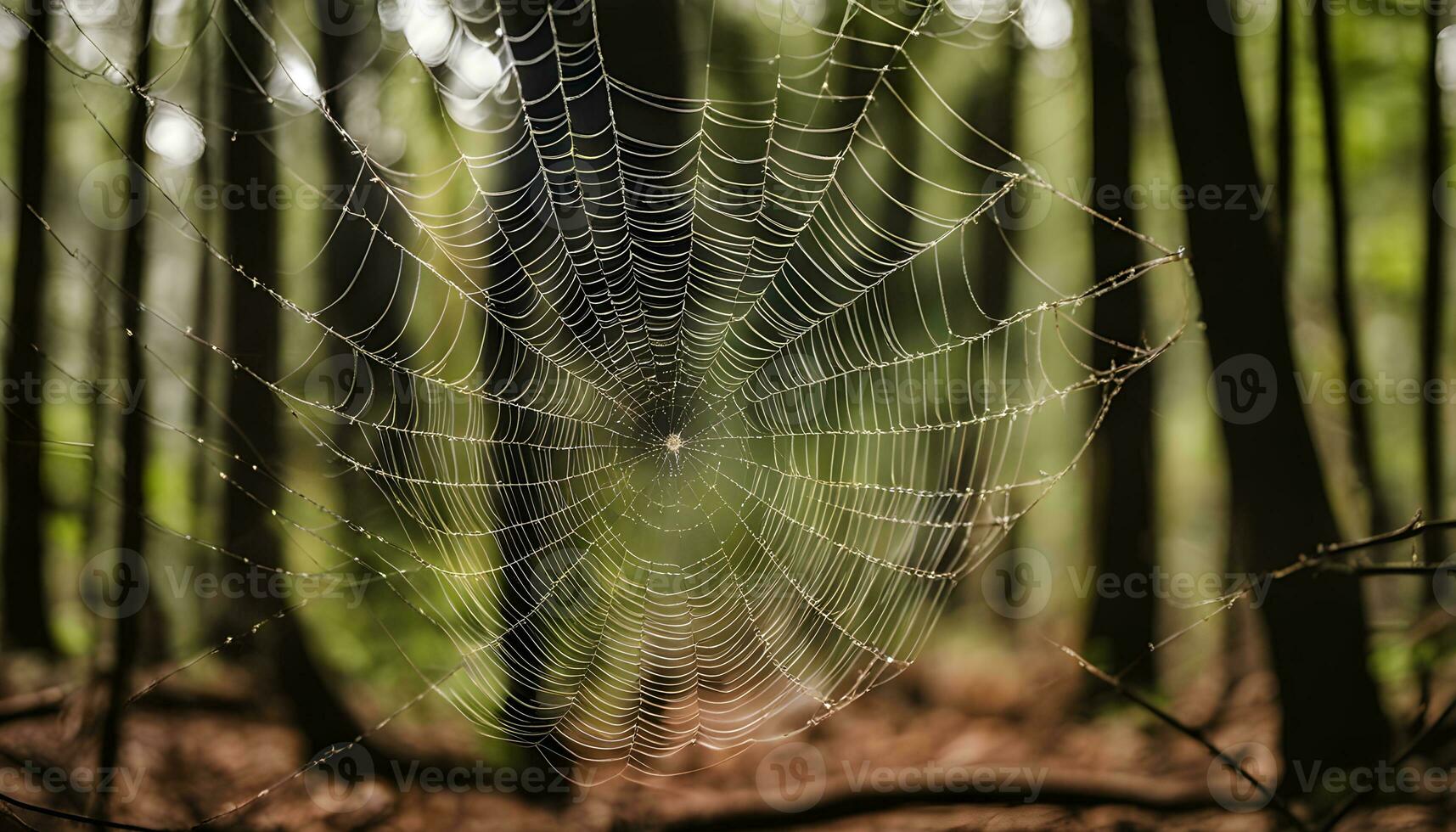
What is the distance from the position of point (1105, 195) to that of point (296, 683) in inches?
131

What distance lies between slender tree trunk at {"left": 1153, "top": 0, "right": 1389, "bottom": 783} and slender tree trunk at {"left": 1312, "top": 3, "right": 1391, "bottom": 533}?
0.77 ft

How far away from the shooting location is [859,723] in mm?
2869
